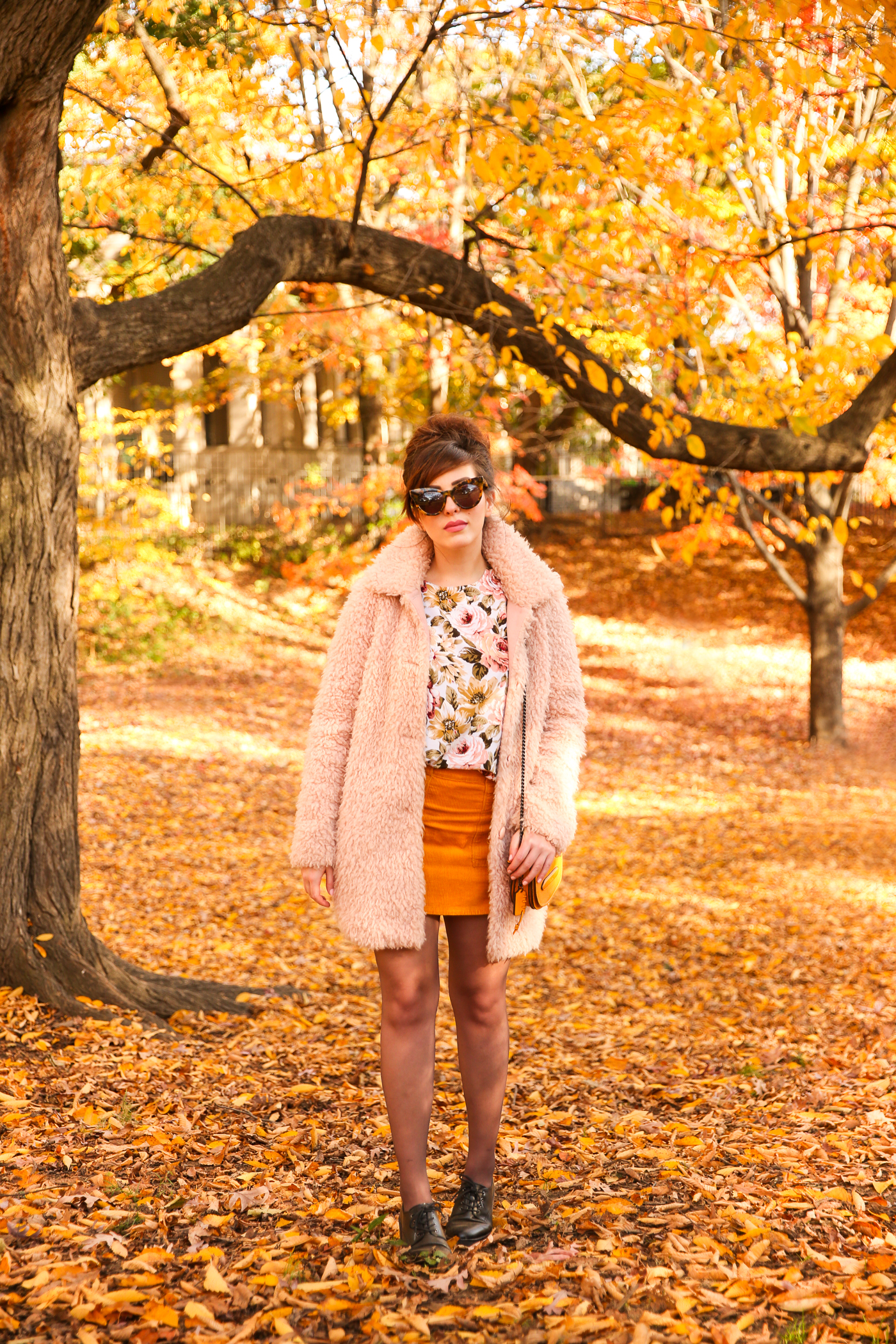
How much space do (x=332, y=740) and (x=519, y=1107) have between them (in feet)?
6.14

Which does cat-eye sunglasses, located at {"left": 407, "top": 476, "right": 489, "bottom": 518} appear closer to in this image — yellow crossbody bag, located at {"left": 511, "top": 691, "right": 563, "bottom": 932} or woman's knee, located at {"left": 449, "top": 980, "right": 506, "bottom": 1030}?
yellow crossbody bag, located at {"left": 511, "top": 691, "right": 563, "bottom": 932}

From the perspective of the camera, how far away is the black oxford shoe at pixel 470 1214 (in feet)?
9.21

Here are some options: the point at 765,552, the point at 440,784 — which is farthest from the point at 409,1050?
the point at 765,552

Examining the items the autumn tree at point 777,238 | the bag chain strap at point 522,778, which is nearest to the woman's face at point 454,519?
the bag chain strap at point 522,778

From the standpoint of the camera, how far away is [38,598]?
413cm

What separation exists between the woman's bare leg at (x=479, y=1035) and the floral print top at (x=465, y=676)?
43cm

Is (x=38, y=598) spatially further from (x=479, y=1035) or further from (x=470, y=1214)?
(x=470, y=1214)

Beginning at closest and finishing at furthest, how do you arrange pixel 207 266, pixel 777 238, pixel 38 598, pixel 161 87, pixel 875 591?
pixel 38 598 < pixel 207 266 < pixel 161 87 < pixel 777 238 < pixel 875 591

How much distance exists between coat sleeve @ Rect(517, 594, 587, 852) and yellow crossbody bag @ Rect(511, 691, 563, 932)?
16 mm

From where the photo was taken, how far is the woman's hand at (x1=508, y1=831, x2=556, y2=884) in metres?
2.74

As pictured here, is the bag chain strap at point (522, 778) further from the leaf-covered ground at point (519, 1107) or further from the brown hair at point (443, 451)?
the leaf-covered ground at point (519, 1107)

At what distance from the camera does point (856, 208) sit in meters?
9.60

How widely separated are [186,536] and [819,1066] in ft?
56.8

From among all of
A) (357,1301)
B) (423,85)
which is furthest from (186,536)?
(357,1301)
